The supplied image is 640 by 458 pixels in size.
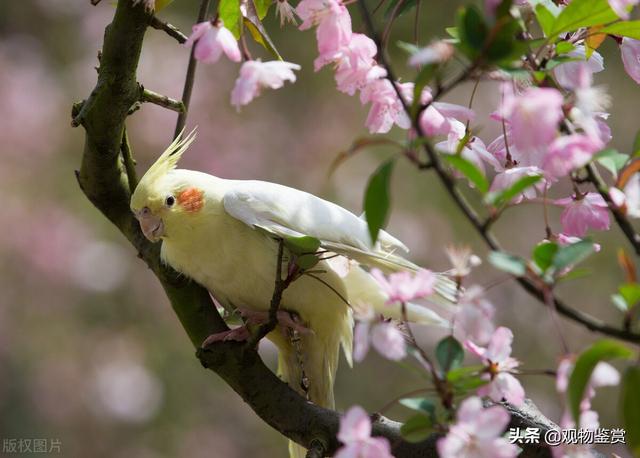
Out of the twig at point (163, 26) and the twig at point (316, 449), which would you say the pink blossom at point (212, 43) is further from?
the twig at point (316, 449)

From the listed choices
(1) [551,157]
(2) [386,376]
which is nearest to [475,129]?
(1) [551,157]

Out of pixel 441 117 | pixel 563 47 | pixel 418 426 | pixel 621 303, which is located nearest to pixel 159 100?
pixel 441 117

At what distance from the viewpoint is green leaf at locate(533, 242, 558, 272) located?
2.96ft

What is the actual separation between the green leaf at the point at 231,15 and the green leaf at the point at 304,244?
0.31m

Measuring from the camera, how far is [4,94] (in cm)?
422

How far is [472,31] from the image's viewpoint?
0.84m

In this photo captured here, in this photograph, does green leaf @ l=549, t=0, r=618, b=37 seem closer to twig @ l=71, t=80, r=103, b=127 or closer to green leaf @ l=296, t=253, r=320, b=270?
green leaf @ l=296, t=253, r=320, b=270

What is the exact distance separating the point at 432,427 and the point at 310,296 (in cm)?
87

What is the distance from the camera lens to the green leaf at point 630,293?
845mm

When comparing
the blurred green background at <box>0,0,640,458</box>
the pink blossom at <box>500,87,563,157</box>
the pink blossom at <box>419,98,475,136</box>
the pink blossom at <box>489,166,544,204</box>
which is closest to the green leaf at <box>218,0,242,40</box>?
the pink blossom at <box>419,98,475,136</box>

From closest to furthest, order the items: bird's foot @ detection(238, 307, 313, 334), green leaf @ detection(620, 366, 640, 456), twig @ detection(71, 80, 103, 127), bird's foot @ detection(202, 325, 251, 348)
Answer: green leaf @ detection(620, 366, 640, 456) < twig @ detection(71, 80, 103, 127) < bird's foot @ detection(202, 325, 251, 348) < bird's foot @ detection(238, 307, 313, 334)

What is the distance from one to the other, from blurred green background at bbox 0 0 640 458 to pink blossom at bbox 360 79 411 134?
2.46 metres

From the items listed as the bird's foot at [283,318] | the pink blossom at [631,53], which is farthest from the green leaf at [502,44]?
the bird's foot at [283,318]

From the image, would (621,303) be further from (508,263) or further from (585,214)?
(585,214)
